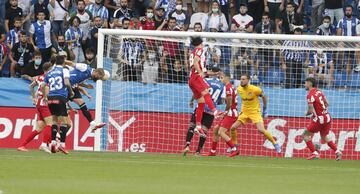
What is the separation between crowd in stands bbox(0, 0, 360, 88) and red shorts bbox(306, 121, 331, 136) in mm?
1885

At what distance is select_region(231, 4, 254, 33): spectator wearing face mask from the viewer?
95.9 feet

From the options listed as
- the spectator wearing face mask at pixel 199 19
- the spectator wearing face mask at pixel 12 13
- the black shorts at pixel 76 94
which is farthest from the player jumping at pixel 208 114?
the spectator wearing face mask at pixel 12 13

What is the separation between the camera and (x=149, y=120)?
26297mm

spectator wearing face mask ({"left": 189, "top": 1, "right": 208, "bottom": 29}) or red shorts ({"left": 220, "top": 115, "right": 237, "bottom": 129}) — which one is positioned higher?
spectator wearing face mask ({"left": 189, "top": 1, "right": 208, "bottom": 29})

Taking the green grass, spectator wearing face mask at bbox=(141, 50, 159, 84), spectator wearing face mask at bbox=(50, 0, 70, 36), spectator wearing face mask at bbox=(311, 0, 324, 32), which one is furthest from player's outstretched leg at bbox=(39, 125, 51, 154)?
spectator wearing face mask at bbox=(311, 0, 324, 32)

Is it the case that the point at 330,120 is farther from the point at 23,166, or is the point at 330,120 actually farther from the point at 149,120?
the point at 23,166

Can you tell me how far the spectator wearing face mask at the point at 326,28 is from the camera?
29000 millimetres

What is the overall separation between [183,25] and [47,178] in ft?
47.7

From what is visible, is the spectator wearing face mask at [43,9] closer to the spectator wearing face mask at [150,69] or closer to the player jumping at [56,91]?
the spectator wearing face mask at [150,69]

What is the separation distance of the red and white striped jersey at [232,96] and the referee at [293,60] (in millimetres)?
1971

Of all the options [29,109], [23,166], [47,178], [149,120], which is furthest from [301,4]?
[47,178]

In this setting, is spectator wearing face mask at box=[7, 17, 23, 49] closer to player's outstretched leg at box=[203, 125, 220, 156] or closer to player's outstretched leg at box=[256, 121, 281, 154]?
player's outstretched leg at box=[203, 125, 220, 156]

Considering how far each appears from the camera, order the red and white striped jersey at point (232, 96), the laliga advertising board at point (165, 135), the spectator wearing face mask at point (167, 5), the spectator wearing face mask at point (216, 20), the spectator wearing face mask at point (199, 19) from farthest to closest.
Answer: the spectator wearing face mask at point (167, 5), the spectator wearing face mask at point (199, 19), the spectator wearing face mask at point (216, 20), the laliga advertising board at point (165, 135), the red and white striped jersey at point (232, 96)

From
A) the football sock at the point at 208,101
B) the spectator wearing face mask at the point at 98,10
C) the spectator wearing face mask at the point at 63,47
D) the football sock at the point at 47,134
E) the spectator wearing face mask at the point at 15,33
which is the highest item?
the spectator wearing face mask at the point at 98,10
